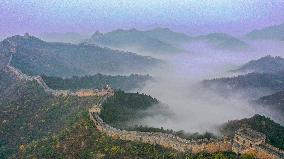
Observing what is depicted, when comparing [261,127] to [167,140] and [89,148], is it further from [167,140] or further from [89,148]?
[89,148]

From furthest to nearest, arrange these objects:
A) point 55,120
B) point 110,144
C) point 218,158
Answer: point 55,120 < point 110,144 < point 218,158

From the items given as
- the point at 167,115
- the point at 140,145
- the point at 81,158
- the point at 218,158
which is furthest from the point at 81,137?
the point at 218,158

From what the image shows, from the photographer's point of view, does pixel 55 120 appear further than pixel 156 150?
Yes

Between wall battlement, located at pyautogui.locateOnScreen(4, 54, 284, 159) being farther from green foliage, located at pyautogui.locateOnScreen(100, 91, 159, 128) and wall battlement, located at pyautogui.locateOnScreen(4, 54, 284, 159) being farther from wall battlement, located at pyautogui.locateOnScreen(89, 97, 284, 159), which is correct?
green foliage, located at pyautogui.locateOnScreen(100, 91, 159, 128)

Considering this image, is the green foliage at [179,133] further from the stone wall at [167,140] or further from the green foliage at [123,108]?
the green foliage at [123,108]

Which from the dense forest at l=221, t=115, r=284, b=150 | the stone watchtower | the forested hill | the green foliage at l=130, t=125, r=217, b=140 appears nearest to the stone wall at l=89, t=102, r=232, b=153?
the forested hill

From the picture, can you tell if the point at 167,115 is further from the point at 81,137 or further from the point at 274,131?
the point at 274,131

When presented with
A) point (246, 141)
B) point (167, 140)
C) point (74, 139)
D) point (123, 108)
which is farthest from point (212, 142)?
point (123, 108)

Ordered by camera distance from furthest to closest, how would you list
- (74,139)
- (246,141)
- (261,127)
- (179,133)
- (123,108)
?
(123,108), (74,139), (179,133), (261,127), (246,141)
